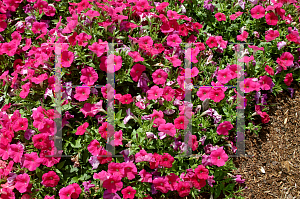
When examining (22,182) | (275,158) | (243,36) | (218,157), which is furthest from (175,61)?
(22,182)

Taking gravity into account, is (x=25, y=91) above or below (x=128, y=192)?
above

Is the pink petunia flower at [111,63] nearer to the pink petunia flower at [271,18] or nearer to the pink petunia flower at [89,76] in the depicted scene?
the pink petunia flower at [89,76]

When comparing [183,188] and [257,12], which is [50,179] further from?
[257,12]

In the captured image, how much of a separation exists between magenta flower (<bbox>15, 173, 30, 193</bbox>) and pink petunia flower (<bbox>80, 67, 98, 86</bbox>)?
4.47 ft

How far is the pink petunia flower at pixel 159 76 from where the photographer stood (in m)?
3.41

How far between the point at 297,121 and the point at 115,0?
11.5ft

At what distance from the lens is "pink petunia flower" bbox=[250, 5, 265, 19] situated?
4.05 m

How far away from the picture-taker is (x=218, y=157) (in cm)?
305

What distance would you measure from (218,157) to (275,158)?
44.1 inches

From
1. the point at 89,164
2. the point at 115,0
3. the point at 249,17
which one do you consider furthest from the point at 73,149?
the point at 249,17

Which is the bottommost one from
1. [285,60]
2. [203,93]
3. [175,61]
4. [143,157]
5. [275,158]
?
[275,158]

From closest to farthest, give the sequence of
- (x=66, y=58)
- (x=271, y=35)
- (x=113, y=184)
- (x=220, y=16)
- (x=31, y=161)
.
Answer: (x=113, y=184), (x=31, y=161), (x=66, y=58), (x=271, y=35), (x=220, y=16)

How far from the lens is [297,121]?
3.81 meters

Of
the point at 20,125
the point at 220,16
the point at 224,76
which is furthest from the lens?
the point at 220,16
